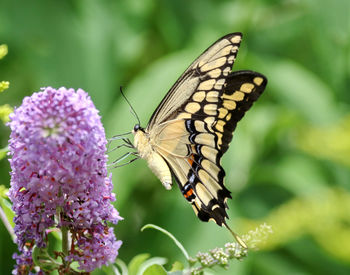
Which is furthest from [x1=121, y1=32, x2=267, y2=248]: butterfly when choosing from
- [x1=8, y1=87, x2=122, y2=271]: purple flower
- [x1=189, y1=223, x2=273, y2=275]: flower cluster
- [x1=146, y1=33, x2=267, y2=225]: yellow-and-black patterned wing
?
[x1=8, y1=87, x2=122, y2=271]: purple flower

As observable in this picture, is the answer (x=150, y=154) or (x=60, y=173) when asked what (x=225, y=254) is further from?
(x=150, y=154)

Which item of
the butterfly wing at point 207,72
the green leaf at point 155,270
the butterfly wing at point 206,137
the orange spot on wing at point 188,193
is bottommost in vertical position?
Answer: the green leaf at point 155,270

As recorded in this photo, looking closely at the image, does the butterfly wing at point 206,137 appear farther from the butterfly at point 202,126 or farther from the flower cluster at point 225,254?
the flower cluster at point 225,254

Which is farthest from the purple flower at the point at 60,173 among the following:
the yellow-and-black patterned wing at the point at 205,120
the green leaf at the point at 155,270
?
the yellow-and-black patterned wing at the point at 205,120

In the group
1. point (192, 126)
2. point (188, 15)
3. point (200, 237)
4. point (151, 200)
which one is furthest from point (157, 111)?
point (188, 15)

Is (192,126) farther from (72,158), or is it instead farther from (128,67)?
(128,67)

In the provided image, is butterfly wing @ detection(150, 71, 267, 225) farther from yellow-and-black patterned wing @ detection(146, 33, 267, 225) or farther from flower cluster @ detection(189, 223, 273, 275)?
flower cluster @ detection(189, 223, 273, 275)

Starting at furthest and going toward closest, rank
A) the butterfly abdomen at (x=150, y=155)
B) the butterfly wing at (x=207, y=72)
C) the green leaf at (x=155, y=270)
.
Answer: the butterfly abdomen at (x=150, y=155) < the butterfly wing at (x=207, y=72) < the green leaf at (x=155, y=270)

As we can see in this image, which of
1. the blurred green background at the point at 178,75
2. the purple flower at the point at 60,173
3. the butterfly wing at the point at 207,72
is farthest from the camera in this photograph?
the blurred green background at the point at 178,75
